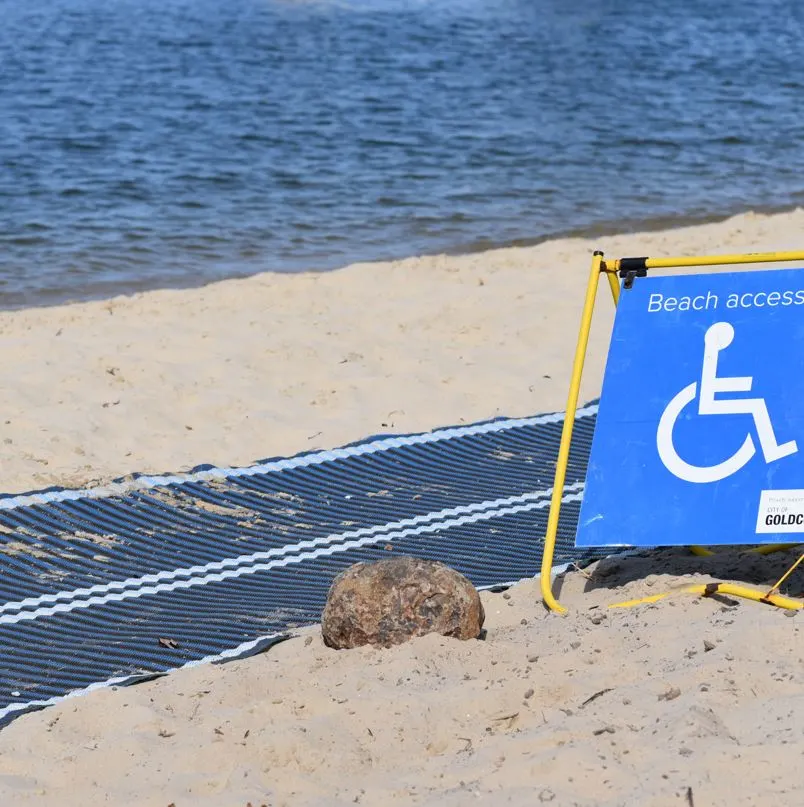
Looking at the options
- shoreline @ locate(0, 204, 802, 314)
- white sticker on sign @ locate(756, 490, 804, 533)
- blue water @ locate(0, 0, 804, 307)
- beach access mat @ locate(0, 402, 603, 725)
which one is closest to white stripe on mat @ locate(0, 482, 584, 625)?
beach access mat @ locate(0, 402, 603, 725)

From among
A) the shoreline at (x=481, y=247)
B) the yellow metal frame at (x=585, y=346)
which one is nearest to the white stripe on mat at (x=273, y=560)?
the yellow metal frame at (x=585, y=346)

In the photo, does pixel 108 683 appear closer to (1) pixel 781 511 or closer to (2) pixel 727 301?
(1) pixel 781 511

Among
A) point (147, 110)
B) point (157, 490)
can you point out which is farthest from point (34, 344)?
point (147, 110)

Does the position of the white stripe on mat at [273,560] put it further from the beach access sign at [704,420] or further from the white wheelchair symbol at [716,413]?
the white wheelchair symbol at [716,413]

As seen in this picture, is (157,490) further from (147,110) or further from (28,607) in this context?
(147,110)

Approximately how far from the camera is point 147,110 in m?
19.3

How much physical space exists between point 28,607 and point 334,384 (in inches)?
121

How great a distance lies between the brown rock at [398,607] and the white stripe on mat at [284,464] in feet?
6.71

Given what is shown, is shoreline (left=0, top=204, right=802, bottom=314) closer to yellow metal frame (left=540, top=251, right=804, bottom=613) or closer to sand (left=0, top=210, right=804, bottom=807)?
sand (left=0, top=210, right=804, bottom=807)

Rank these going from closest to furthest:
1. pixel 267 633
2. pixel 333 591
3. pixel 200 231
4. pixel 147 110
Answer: pixel 333 591 < pixel 267 633 < pixel 200 231 < pixel 147 110

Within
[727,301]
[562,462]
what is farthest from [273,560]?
[727,301]

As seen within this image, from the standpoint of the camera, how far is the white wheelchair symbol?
4.21 m

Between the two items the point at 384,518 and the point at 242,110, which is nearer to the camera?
the point at 384,518

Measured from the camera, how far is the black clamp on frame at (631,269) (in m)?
4.44
